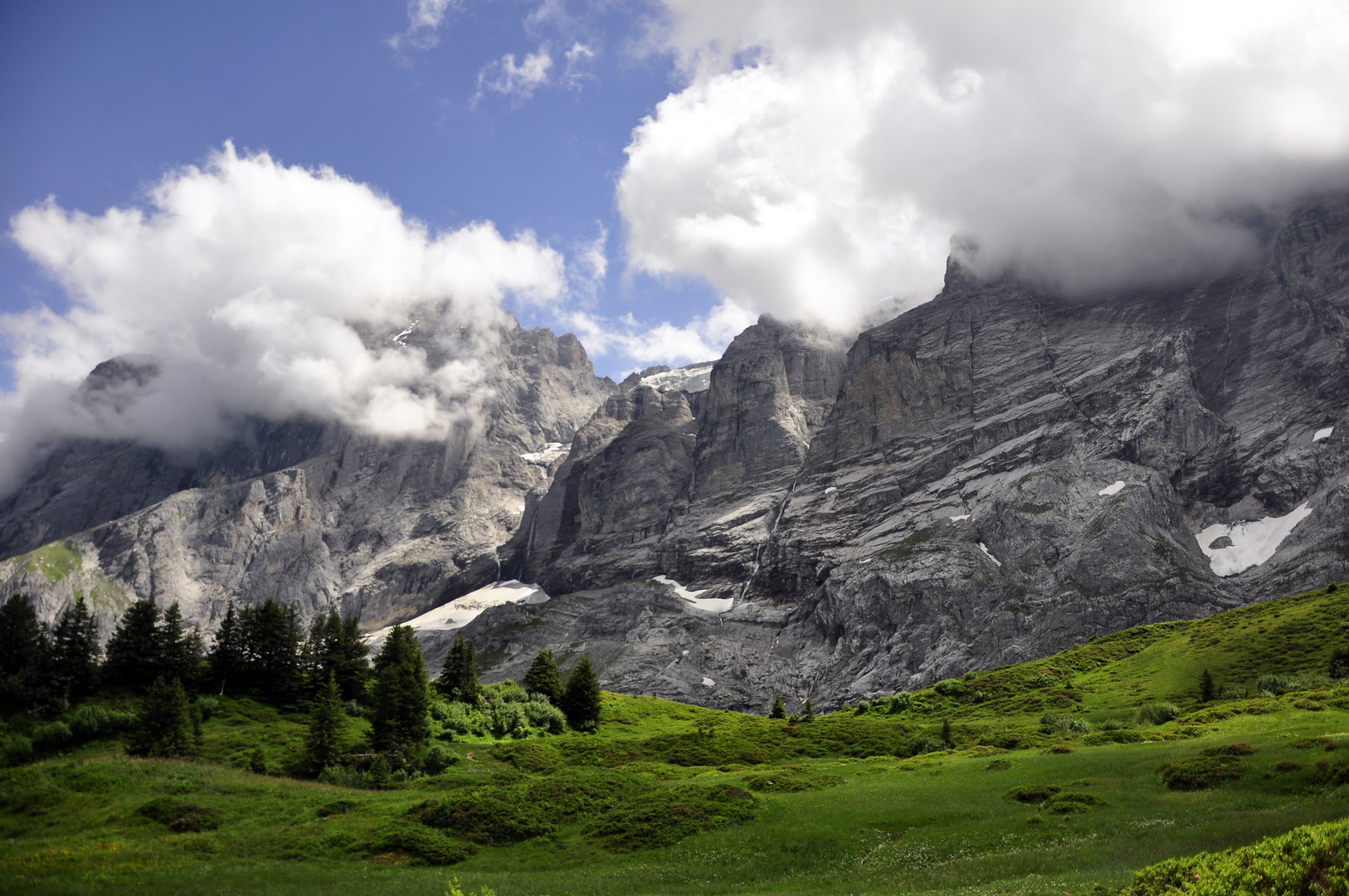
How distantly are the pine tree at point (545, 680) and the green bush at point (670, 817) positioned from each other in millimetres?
46598

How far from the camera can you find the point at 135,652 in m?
63.8

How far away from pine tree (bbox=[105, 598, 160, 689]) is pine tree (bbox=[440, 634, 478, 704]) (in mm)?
25088

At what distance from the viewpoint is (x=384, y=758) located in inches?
2138

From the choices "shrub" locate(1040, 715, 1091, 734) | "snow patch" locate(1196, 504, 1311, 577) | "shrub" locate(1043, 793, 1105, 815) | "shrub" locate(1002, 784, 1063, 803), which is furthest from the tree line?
"snow patch" locate(1196, 504, 1311, 577)

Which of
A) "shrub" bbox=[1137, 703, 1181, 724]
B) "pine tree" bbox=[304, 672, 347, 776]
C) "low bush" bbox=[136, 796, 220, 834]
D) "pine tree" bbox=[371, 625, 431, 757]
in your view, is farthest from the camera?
"shrub" bbox=[1137, 703, 1181, 724]

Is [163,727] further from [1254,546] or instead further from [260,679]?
[1254,546]

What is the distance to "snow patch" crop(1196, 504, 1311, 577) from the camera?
18938 cm

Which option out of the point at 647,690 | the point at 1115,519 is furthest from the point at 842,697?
the point at 1115,519

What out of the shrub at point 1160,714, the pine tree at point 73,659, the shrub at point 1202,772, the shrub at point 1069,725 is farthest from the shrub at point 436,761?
the shrub at point 1160,714

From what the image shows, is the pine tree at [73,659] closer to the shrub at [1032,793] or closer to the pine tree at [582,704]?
the pine tree at [582,704]

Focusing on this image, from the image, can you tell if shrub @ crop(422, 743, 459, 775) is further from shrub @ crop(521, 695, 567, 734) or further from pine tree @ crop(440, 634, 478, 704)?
pine tree @ crop(440, 634, 478, 704)

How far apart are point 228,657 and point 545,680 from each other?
31008 millimetres

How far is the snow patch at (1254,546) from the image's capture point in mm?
189375

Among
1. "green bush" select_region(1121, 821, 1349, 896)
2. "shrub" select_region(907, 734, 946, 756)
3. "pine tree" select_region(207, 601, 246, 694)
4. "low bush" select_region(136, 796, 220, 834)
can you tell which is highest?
"pine tree" select_region(207, 601, 246, 694)
